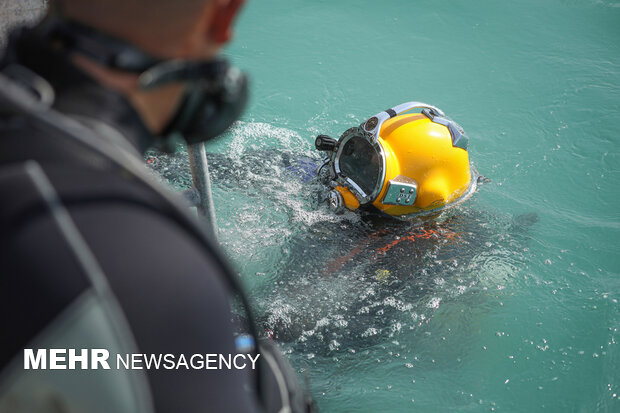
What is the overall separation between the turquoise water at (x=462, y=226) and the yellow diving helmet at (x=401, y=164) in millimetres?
264

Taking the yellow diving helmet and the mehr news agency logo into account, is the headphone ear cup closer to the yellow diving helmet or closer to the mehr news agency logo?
the mehr news agency logo

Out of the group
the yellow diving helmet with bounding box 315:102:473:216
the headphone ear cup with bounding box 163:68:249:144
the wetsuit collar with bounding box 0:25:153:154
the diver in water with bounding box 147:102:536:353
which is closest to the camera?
the wetsuit collar with bounding box 0:25:153:154

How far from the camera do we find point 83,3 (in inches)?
30.0

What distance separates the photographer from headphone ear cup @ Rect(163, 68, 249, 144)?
0.84 m

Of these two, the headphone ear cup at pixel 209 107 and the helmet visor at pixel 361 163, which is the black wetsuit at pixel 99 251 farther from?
the helmet visor at pixel 361 163

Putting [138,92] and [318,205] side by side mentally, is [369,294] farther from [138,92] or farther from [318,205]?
[138,92]

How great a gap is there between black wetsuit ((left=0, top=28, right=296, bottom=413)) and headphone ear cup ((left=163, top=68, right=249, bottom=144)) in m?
0.09

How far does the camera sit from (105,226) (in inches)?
25.6

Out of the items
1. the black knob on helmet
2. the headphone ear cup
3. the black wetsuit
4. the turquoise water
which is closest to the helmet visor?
the black knob on helmet

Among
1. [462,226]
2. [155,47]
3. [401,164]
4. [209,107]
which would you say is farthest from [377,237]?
[155,47]

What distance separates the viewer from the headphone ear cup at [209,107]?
33.1 inches

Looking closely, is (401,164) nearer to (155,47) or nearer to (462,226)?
A: (462,226)

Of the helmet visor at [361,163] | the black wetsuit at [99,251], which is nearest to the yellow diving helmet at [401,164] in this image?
the helmet visor at [361,163]

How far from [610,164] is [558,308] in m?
2.56
